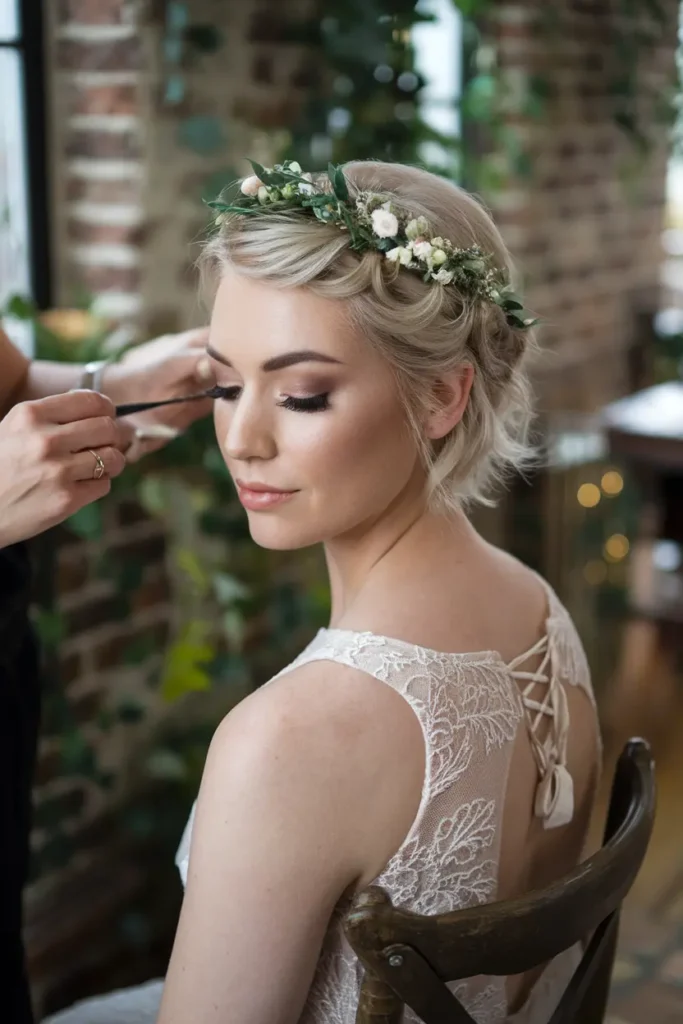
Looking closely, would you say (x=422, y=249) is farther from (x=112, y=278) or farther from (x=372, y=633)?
(x=112, y=278)

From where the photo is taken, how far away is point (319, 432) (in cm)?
120

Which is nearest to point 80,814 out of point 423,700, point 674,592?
point 423,700

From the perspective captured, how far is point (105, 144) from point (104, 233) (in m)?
0.17

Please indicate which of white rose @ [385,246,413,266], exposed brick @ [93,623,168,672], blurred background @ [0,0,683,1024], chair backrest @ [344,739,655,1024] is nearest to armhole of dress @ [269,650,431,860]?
chair backrest @ [344,739,655,1024]

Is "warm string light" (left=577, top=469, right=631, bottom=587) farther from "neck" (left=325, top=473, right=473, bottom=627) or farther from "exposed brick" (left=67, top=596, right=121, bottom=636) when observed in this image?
Result: "neck" (left=325, top=473, right=473, bottom=627)

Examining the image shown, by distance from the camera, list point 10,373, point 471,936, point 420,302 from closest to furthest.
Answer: point 471,936, point 420,302, point 10,373

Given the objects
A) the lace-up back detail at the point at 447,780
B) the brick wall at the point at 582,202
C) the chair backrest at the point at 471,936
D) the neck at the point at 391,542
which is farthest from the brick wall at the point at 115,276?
the chair backrest at the point at 471,936

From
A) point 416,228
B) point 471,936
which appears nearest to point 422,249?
point 416,228

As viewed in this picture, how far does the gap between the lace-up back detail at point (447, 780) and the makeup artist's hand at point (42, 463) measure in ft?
1.04

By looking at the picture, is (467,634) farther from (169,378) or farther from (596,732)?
(169,378)

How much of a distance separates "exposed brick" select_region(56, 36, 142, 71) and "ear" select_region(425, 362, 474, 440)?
1331 mm

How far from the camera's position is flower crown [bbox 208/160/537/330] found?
1193mm

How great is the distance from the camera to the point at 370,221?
120cm

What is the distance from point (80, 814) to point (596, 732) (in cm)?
135
